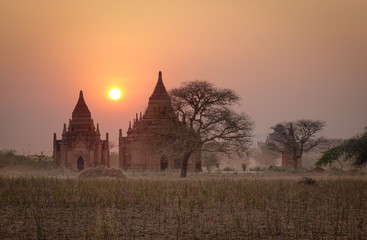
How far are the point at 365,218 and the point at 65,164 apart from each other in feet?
137

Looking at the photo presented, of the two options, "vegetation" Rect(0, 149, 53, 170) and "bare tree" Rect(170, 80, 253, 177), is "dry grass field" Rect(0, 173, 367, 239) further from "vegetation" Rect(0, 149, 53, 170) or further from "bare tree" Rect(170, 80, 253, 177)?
"vegetation" Rect(0, 149, 53, 170)

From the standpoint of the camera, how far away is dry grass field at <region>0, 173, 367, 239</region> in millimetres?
12102

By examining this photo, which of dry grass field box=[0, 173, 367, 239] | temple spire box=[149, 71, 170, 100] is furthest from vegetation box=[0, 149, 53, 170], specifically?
dry grass field box=[0, 173, 367, 239]

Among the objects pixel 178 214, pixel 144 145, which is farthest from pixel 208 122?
pixel 178 214

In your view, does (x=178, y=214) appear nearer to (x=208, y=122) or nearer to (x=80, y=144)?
(x=208, y=122)

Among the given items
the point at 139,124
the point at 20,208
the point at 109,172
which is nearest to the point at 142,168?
the point at 139,124

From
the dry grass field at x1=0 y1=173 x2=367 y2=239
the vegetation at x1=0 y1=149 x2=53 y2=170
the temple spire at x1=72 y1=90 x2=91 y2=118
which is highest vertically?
the temple spire at x1=72 y1=90 x2=91 y2=118

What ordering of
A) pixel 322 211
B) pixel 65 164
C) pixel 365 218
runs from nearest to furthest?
1. pixel 365 218
2. pixel 322 211
3. pixel 65 164

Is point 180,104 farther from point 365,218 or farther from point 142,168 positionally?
point 365,218

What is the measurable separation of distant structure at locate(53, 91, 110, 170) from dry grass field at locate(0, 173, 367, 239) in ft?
102

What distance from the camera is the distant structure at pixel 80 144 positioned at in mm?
53219

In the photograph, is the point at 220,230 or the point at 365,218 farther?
the point at 365,218

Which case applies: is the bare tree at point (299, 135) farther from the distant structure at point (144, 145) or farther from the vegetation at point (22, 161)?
the vegetation at point (22, 161)

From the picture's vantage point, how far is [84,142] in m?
53.4
